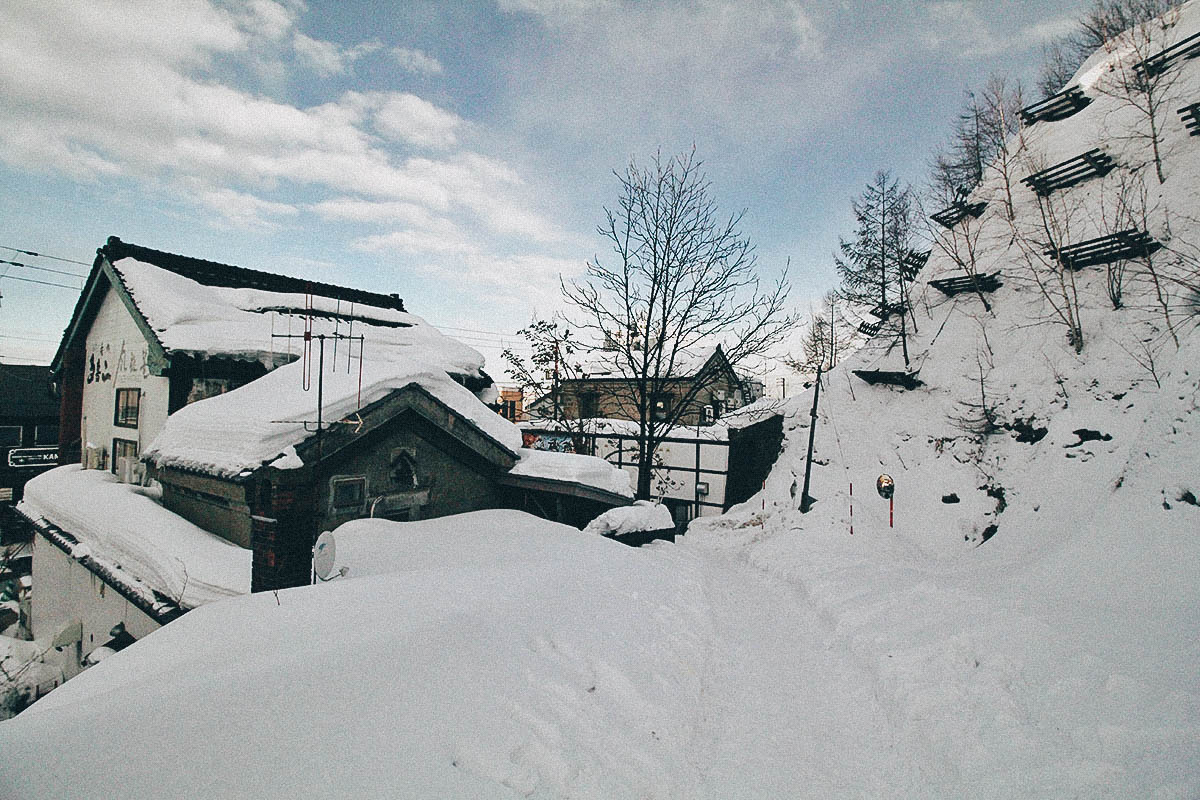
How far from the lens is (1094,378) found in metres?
13.1

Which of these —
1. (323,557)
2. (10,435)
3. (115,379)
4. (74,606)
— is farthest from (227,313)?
(10,435)

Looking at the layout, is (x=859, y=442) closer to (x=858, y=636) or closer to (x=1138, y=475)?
(x=1138, y=475)

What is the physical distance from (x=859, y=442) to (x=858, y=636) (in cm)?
1327

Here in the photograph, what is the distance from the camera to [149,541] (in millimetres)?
8297

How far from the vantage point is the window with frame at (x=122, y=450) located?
13.9 metres

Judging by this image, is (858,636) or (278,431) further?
(278,431)

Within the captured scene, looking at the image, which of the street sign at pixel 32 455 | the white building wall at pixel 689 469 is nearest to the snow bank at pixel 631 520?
the white building wall at pixel 689 469

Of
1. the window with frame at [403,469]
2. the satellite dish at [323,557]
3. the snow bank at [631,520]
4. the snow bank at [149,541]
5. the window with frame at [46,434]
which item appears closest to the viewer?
the satellite dish at [323,557]

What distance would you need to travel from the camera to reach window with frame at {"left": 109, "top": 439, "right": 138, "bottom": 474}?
1387 centimetres

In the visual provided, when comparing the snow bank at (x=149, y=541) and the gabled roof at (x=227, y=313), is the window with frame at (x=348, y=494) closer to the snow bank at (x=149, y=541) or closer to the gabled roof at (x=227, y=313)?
the snow bank at (x=149, y=541)

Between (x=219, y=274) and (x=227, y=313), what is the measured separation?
11.1ft

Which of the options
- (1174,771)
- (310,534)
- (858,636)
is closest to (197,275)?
(310,534)

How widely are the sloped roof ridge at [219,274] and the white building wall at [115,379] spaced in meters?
1.54

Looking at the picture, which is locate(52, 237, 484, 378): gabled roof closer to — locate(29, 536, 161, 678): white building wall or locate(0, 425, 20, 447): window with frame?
locate(29, 536, 161, 678): white building wall
